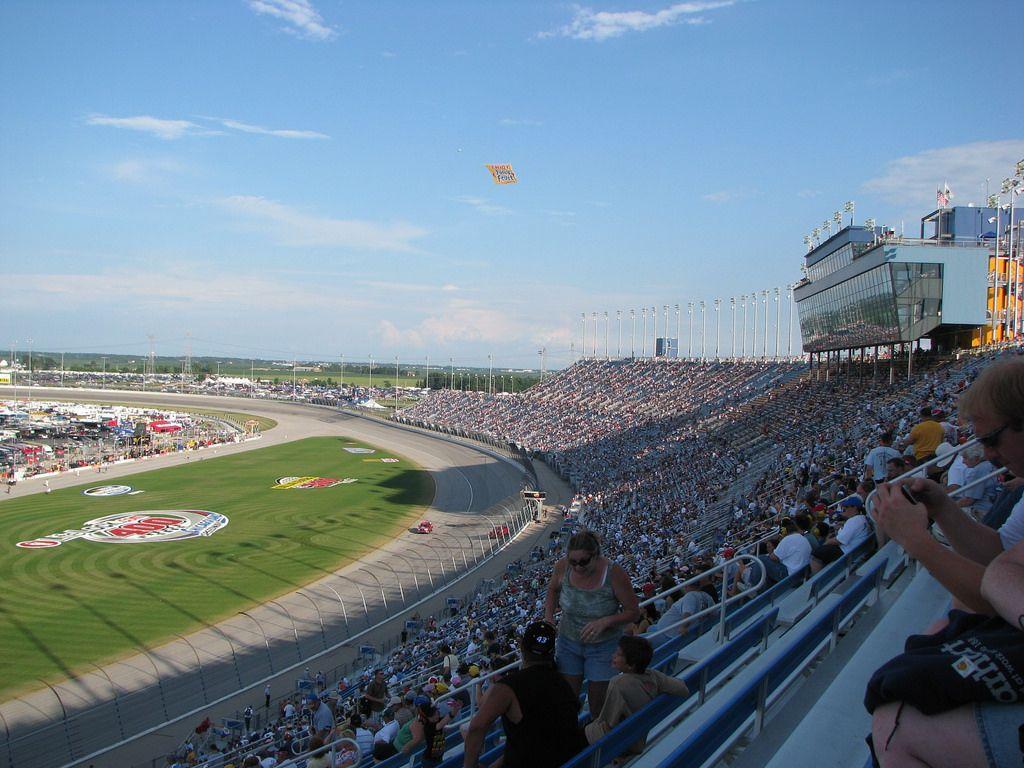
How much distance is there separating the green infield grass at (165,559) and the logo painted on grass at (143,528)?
0.63m

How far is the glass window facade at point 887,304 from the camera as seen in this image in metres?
29.1

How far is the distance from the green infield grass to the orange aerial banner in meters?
19.1

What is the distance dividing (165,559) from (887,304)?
1219 inches

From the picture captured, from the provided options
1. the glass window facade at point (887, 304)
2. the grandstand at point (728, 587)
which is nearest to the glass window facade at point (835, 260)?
the glass window facade at point (887, 304)

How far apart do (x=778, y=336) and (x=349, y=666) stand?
49727 mm

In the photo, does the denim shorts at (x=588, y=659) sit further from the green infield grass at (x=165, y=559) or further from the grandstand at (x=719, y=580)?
the green infield grass at (x=165, y=559)

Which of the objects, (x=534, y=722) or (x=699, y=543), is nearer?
(x=534, y=722)

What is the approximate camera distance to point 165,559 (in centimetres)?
3072

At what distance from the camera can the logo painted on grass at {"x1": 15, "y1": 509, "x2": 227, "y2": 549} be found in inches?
1326

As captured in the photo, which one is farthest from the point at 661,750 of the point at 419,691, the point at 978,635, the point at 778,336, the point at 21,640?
the point at 778,336

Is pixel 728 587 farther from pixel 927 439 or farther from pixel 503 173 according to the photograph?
pixel 503 173

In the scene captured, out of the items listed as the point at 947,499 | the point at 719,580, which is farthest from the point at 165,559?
the point at 947,499

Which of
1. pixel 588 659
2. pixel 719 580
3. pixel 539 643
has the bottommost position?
pixel 719 580

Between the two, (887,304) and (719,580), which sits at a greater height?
(887,304)
